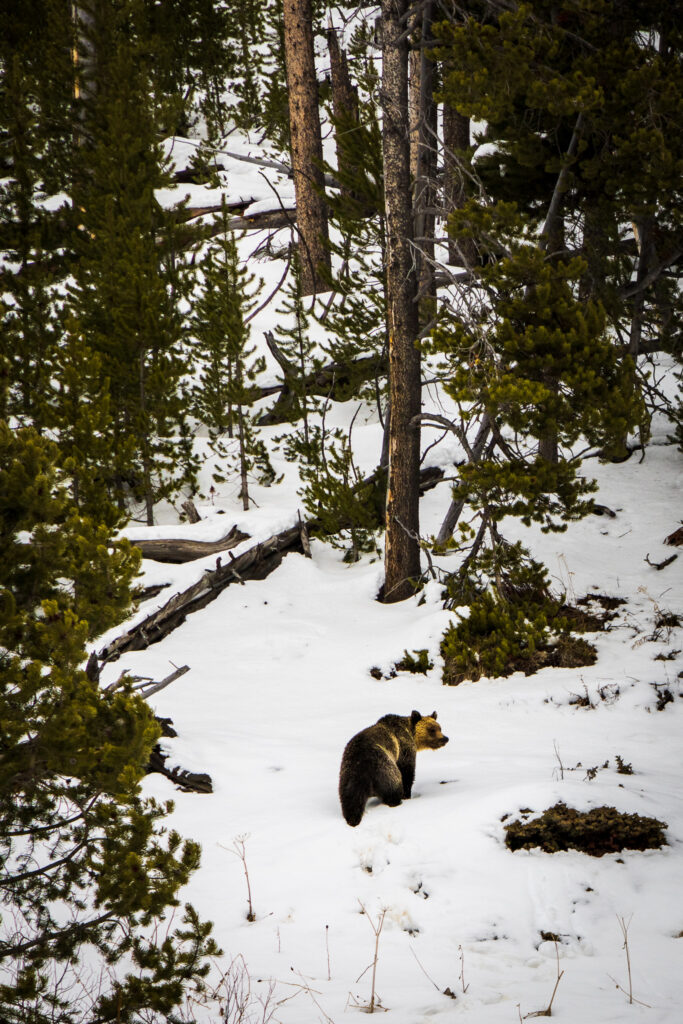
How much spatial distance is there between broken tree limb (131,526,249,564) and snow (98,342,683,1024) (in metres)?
0.32

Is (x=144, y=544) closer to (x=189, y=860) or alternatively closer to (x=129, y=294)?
(x=129, y=294)

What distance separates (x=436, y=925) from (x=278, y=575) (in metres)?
7.79

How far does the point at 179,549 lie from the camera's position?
11320mm

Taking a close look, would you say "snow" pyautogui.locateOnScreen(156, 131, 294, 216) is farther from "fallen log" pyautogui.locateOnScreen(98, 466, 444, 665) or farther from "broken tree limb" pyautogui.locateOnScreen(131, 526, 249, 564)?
"broken tree limb" pyautogui.locateOnScreen(131, 526, 249, 564)

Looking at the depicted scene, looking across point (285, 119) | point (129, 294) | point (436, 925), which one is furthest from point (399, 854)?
point (285, 119)

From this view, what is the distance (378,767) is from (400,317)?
6.36m

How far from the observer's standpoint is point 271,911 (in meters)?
4.23

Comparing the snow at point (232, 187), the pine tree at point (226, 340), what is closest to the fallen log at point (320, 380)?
the pine tree at point (226, 340)

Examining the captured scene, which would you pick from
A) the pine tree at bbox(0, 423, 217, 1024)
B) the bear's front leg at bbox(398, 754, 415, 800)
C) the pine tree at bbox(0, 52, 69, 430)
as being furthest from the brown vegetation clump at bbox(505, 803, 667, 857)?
the pine tree at bbox(0, 52, 69, 430)

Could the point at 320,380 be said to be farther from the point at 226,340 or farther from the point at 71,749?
the point at 71,749

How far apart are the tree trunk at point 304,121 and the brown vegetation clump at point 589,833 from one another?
1255 centimetres

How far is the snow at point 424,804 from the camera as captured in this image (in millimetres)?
3561

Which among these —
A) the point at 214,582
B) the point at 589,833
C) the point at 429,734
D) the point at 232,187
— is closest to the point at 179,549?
the point at 214,582

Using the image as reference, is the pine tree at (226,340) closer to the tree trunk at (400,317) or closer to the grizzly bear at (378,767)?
the tree trunk at (400,317)
